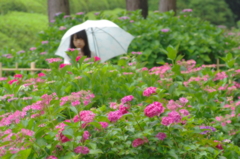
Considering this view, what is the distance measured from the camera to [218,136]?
2732mm

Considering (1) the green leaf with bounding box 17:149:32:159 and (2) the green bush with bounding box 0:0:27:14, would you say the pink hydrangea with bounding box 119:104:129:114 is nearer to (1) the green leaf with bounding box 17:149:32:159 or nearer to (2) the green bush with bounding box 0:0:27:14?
(1) the green leaf with bounding box 17:149:32:159

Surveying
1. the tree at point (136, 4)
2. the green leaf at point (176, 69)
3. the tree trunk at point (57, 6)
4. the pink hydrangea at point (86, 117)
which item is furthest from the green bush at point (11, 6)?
the pink hydrangea at point (86, 117)

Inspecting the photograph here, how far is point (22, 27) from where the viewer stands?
16.4m

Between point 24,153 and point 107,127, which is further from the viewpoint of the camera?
point 107,127

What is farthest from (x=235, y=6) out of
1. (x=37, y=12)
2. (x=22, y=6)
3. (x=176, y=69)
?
(x=176, y=69)

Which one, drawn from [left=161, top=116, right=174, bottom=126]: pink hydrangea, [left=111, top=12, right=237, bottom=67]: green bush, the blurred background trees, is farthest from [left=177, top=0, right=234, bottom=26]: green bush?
[left=161, top=116, right=174, bottom=126]: pink hydrangea

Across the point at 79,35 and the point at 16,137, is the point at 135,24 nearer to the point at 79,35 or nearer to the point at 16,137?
the point at 79,35

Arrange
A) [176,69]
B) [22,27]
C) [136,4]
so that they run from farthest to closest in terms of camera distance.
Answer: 1. [22,27]
2. [136,4]
3. [176,69]

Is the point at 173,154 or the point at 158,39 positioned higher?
the point at 158,39

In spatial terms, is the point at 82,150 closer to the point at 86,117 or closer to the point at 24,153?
the point at 86,117

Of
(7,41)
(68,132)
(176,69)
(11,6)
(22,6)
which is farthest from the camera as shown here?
(22,6)

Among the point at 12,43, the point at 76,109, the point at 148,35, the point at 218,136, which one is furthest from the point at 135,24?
the point at 12,43

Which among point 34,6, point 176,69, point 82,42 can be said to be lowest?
point 176,69

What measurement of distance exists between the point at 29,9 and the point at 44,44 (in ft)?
35.3
